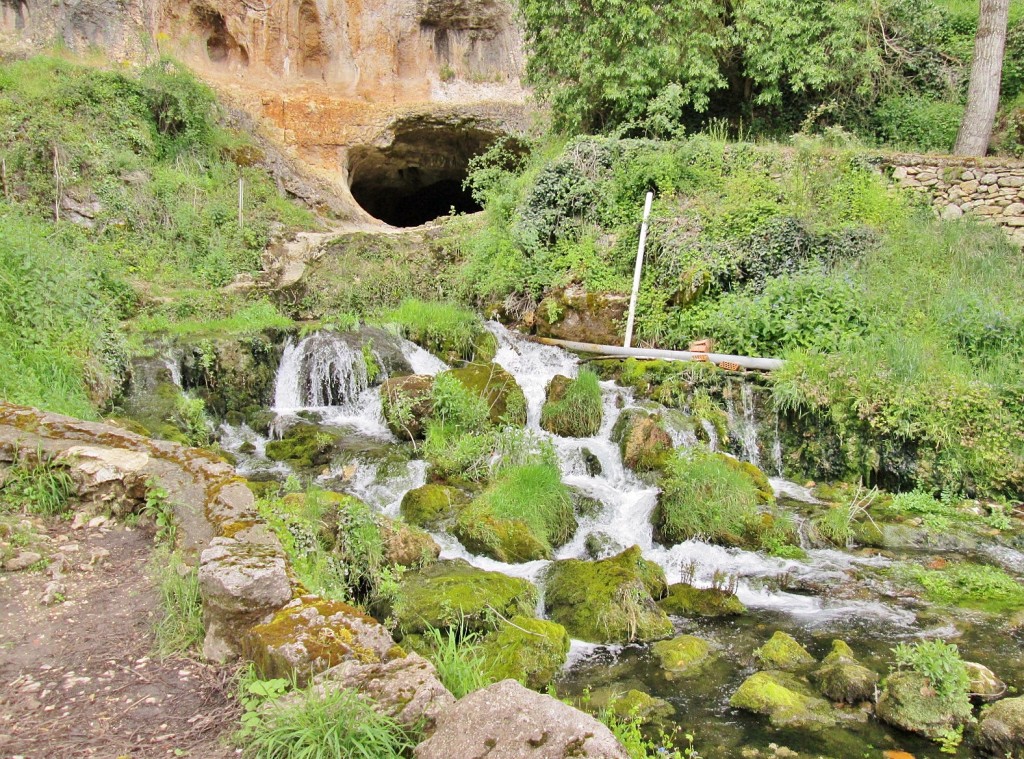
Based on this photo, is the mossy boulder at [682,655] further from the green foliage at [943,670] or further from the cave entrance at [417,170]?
the cave entrance at [417,170]

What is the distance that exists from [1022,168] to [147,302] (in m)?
15.0

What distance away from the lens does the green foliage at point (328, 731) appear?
2.49m

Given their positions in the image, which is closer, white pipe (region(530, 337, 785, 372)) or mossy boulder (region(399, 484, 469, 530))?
mossy boulder (region(399, 484, 469, 530))

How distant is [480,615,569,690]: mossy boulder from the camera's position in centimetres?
461

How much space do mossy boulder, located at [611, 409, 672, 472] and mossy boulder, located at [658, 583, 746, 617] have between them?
2.02m

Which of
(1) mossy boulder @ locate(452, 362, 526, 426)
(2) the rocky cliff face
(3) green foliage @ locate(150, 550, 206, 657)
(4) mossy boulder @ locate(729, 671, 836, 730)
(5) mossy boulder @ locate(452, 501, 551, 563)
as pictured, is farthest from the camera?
(2) the rocky cliff face

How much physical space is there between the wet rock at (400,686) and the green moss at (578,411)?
6051 millimetres

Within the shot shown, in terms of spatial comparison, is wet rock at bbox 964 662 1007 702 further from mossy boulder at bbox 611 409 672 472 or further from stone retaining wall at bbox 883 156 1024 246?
stone retaining wall at bbox 883 156 1024 246

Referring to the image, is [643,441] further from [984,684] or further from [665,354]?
[984,684]

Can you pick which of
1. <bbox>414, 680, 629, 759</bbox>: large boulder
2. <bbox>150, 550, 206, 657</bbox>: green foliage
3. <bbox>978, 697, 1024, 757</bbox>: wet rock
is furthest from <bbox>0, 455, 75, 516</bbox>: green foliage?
<bbox>978, 697, 1024, 757</bbox>: wet rock

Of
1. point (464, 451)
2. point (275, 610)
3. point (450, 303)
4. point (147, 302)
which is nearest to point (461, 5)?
point (450, 303)

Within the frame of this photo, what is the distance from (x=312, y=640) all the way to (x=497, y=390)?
6403 millimetres

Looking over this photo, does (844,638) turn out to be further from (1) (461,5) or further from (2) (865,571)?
(1) (461,5)

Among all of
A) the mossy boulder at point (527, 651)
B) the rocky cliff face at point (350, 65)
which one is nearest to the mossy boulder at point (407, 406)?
the mossy boulder at point (527, 651)
